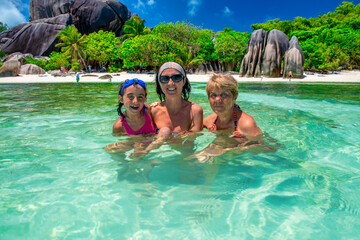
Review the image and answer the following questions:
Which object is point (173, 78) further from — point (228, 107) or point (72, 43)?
point (72, 43)

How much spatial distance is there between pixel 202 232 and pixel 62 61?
131 ft

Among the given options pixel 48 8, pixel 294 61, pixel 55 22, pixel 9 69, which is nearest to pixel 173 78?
pixel 294 61

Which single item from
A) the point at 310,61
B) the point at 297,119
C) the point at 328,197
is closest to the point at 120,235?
the point at 328,197

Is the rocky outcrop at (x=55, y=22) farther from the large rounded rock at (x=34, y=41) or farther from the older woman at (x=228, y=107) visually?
the older woman at (x=228, y=107)

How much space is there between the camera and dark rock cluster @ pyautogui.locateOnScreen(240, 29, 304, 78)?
2434cm

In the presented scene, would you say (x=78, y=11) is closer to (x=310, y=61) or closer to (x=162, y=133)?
(x=310, y=61)

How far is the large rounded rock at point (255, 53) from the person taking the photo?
2634cm

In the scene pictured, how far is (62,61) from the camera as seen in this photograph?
35.9 meters

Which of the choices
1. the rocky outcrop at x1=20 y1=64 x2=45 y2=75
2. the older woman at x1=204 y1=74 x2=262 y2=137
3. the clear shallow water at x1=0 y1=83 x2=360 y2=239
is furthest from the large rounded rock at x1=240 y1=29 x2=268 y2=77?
the rocky outcrop at x1=20 y1=64 x2=45 y2=75

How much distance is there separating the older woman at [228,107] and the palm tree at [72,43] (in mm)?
37859

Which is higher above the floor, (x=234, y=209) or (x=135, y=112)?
(x=135, y=112)

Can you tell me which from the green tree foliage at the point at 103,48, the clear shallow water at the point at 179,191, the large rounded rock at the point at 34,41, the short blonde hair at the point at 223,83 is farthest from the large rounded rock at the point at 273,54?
the large rounded rock at the point at 34,41

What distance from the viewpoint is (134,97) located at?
3061 millimetres

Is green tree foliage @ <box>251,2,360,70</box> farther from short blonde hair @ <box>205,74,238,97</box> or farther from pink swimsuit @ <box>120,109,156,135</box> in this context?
pink swimsuit @ <box>120,109,156,135</box>
